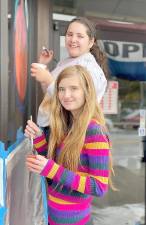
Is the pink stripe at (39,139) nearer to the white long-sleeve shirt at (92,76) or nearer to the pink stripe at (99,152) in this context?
the white long-sleeve shirt at (92,76)

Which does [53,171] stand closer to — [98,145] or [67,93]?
[98,145]

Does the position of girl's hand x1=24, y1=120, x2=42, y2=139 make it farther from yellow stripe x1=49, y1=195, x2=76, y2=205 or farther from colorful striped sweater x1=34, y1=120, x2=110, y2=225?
yellow stripe x1=49, y1=195, x2=76, y2=205

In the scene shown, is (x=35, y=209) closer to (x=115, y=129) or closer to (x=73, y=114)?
(x=73, y=114)

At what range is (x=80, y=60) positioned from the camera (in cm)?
163

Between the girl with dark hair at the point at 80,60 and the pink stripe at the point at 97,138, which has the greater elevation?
the girl with dark hair at the point at 80,60

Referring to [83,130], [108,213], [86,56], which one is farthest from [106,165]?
[108,213]

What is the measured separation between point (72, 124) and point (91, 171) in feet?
0.68

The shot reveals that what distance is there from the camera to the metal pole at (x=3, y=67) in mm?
1160

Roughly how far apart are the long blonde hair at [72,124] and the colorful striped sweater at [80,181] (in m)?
0.03

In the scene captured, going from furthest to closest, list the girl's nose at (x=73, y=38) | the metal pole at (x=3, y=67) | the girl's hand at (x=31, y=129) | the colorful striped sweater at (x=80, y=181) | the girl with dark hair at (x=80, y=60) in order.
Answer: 1. the girl's nose at (x=73, y=38)
2. the girl with dark hair at (x=80, y=60)
3. the girl's hand at (x=31, y=129)
4. the colorful striped sweater at (x=80, y=181)
5. the metal pole at (x=3, y=67)

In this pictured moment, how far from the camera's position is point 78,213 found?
1.40m

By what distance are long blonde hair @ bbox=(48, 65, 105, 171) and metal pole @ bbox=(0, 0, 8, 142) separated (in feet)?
0.70

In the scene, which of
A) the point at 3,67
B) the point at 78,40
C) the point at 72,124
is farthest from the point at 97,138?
the point at 78,40

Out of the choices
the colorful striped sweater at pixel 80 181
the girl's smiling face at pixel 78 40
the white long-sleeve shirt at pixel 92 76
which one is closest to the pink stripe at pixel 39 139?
the colorful striped sweater at pixel 80 181
